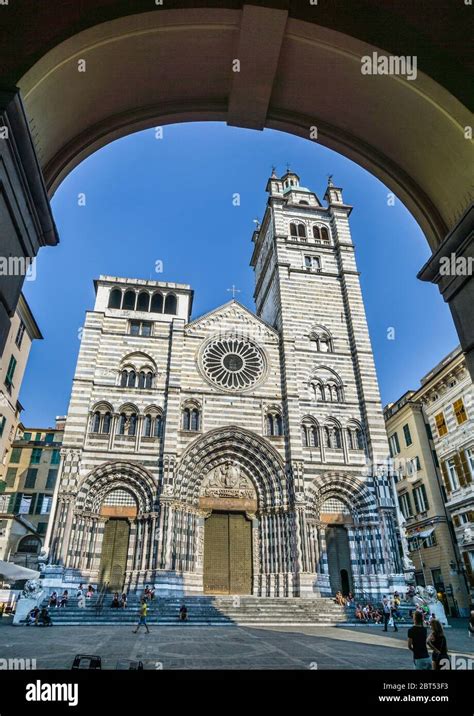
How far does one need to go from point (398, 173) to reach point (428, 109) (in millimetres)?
979

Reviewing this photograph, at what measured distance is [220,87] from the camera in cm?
536

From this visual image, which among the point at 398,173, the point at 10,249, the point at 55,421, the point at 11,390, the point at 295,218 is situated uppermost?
the point at 295,218

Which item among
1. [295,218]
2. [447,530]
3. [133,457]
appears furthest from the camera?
[295,218]

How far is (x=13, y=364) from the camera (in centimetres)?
2977

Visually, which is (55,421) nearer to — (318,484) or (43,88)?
(318,484)

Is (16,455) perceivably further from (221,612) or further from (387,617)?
(387,617)

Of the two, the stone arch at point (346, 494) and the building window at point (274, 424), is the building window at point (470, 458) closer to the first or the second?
the stone arch at point (346, 494)

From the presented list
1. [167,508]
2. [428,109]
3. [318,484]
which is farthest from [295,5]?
[318,484]

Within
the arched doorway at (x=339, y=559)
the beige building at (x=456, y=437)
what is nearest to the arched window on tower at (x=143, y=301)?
the arched doorway at (x=339, y=559)

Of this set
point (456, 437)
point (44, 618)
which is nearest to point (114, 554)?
point (44, 618)

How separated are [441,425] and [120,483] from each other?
20.4 m

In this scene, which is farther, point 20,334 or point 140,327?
point 20,334

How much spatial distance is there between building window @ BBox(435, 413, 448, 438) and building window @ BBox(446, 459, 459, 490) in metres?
1.90

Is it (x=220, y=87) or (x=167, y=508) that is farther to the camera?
(x=167, y=508)
